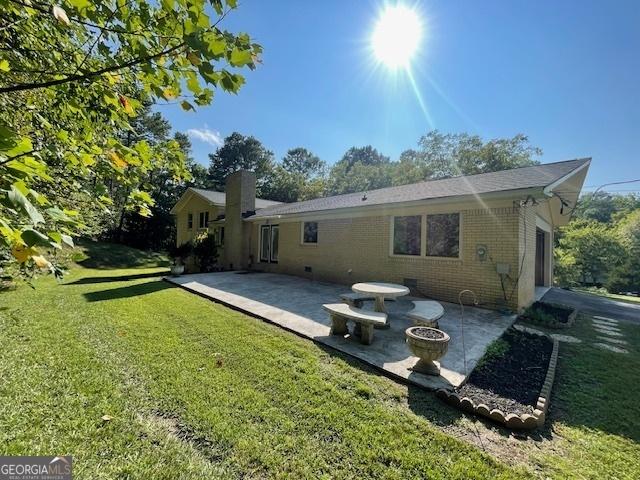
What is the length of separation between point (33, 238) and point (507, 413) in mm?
4247

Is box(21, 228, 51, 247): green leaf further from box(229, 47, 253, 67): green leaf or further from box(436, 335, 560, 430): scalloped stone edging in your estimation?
box(436, 335, 560, 430): scalloped stone edging

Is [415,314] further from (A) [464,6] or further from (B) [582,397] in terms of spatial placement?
(A) [464,6]

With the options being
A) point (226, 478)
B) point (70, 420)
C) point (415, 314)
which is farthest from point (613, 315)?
point (70, 420)

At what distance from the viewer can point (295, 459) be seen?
245 cm

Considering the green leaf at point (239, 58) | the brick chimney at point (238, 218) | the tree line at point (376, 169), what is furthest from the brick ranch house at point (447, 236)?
the tree line at point (376, 169)

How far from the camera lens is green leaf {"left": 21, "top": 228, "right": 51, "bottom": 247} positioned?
966 mm

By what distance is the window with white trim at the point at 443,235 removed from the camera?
7852mm

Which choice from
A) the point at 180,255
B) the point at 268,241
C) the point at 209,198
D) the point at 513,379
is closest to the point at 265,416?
the point at 513,379

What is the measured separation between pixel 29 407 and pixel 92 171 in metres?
2.64

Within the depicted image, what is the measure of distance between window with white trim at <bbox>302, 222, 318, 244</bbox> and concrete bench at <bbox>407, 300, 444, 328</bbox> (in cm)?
650

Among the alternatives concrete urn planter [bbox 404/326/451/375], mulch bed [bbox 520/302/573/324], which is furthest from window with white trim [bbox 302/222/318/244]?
concrete urn planter [bbox 404/326/451/375]

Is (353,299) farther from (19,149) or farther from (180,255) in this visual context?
(180,255)

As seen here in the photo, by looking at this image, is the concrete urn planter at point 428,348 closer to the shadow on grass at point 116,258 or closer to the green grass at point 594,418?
the green grass at point 594,418

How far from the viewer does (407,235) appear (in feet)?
29.2
